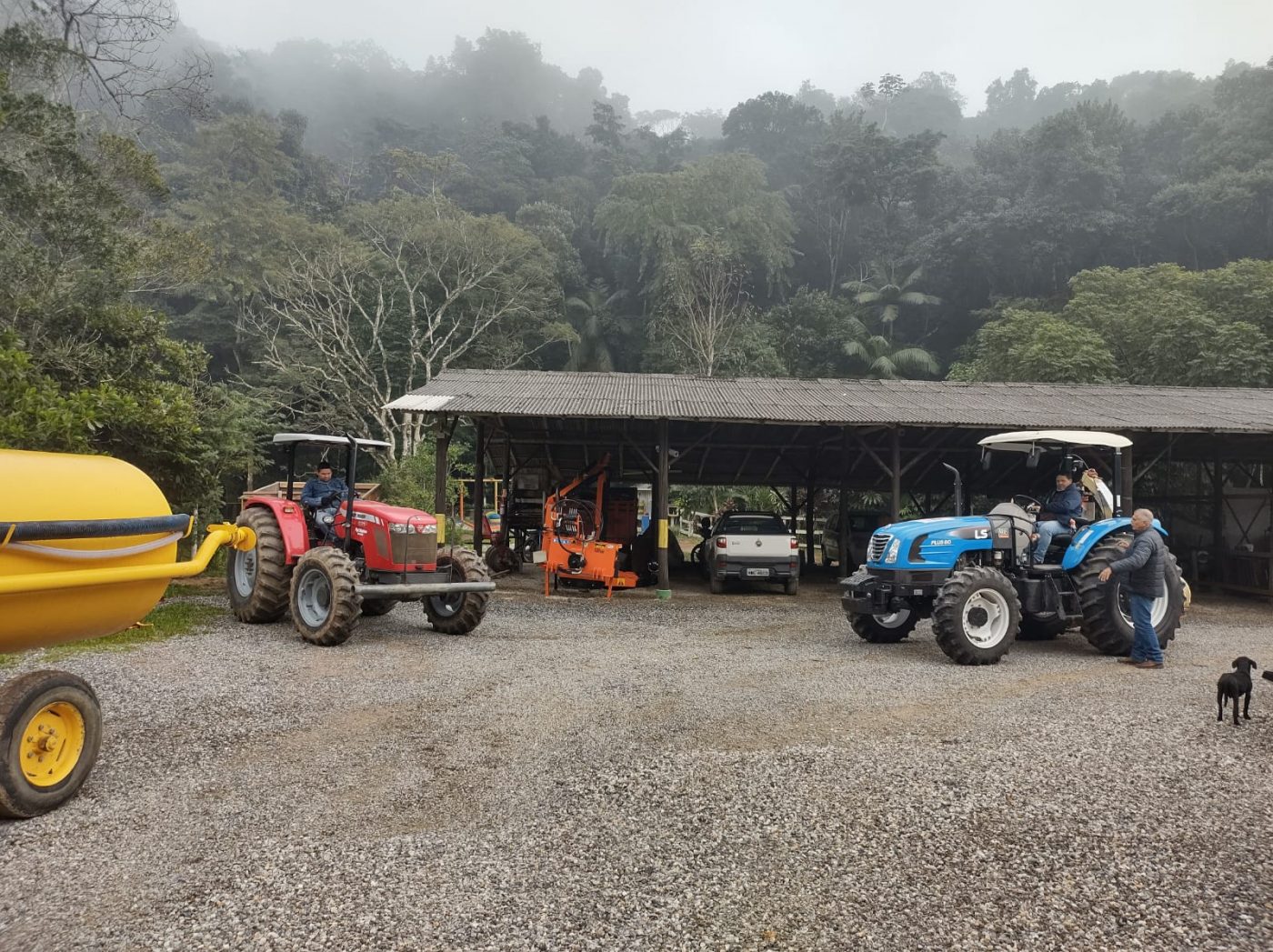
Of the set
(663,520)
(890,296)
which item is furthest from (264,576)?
(890,296)

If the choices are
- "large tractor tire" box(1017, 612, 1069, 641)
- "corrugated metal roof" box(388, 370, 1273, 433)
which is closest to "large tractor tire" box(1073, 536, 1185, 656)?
"large tractor tire" box(1017, 612, 1069, 641)

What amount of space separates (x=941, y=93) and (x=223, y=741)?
105878 millimetres

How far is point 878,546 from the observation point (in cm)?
866

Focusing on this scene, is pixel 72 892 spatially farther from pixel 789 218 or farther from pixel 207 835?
pixel 789 218

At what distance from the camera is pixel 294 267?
107 ft

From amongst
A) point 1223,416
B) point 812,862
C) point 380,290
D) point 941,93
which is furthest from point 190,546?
point 941,93

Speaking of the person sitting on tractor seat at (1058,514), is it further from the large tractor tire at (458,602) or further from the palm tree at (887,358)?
the palm tree at (887,358)

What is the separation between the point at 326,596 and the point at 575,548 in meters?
5.72

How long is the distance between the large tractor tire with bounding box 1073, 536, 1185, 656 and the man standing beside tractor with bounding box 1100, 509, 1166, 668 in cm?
36

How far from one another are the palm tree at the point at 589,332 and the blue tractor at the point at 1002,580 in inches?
1175

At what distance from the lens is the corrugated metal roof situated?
43.4 feet

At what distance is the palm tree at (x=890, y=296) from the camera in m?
40.8

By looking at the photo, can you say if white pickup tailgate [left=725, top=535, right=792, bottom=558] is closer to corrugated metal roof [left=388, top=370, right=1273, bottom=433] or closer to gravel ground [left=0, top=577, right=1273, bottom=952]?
corrugated metal roof [left=388, top=370, right=1273, bottom=433]

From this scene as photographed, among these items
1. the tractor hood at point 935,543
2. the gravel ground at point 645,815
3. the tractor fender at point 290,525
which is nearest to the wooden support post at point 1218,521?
the tractor hood at point 935,543
